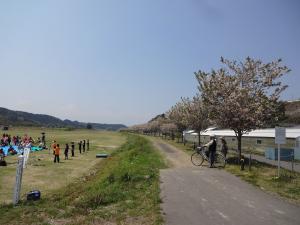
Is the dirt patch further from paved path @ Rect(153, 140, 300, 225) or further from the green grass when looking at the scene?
paved path @ Rect(153, 140, 300, 225)

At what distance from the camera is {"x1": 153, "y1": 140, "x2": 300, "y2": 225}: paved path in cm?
1059

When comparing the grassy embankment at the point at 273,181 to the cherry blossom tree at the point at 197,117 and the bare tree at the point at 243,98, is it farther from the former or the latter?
the cherry blossom tree at the point at 197,117

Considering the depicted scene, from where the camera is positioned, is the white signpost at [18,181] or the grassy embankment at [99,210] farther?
the white signpost at [18,181]

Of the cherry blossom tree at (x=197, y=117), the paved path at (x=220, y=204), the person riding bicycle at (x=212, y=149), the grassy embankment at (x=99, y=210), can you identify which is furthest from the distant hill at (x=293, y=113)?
the grassy embankment at (x=99, y=210)

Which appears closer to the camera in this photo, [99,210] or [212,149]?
[99,210]

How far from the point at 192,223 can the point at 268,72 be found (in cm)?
2043

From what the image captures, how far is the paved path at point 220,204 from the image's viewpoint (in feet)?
34.7

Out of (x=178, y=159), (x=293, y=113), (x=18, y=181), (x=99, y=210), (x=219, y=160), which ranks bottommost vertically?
(x=99, y=210)

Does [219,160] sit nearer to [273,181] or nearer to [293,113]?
[273,181]

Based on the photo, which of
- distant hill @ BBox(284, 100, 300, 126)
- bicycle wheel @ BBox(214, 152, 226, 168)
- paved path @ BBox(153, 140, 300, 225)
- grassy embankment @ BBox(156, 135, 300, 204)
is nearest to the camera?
paved path @ BBox(153, 140, 300, 225)

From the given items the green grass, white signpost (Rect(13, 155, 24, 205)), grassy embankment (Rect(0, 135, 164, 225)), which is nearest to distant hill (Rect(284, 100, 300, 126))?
the green grass

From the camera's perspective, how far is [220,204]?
41.2ft

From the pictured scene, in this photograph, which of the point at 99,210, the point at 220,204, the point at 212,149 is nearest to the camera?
the point at 99,210

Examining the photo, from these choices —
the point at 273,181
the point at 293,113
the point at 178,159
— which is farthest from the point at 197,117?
the point at 273,181
